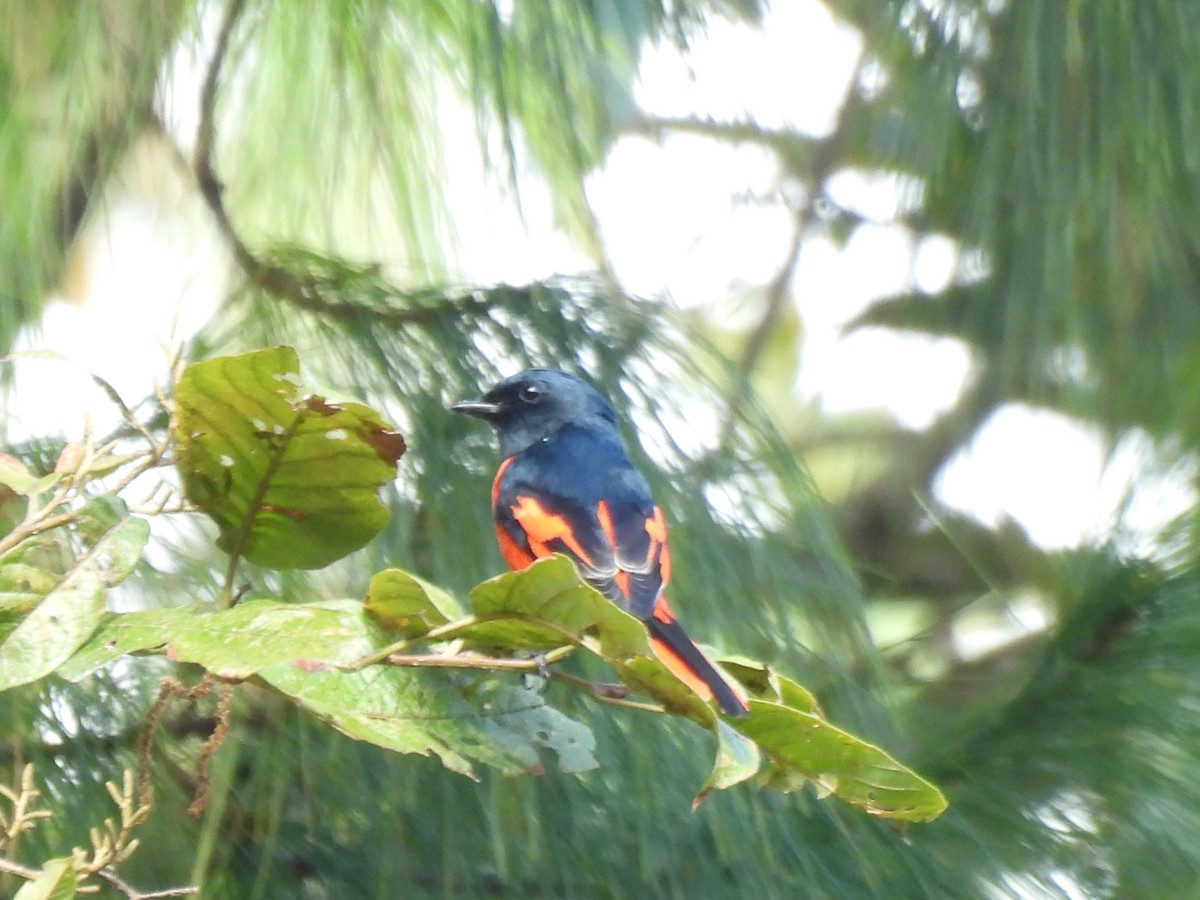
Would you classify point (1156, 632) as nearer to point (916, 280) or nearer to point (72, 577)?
point (916, 280)

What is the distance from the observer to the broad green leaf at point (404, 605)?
1.41ft

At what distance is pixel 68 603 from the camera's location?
1.41 ft

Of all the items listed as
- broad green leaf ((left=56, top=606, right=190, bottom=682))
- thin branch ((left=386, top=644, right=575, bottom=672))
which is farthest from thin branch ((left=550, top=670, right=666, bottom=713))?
broad green leaf ((left=56, top=606, right=190, bottom=682))

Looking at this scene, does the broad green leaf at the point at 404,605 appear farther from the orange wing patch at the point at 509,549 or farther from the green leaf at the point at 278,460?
the orange wing patch at the point at 509,549

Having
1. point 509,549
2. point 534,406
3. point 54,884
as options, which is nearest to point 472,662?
point 54,884

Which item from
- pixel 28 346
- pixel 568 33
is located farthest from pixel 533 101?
pixel 28 346

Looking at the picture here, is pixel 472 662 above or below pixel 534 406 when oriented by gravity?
below

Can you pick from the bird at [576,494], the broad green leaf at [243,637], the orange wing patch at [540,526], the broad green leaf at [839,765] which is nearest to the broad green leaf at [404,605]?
the broad green leaf at [243,637]

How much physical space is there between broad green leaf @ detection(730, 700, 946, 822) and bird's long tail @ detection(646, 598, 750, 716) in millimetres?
11

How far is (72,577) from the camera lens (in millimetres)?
435

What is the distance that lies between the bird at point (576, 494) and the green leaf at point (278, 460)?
23 cm

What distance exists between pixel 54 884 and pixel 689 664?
0.31 metres

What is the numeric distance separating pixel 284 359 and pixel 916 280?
1.20m

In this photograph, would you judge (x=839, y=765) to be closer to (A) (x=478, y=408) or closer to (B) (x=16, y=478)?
(B) (x=16, y=478)
